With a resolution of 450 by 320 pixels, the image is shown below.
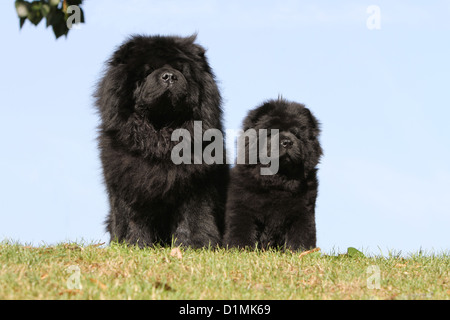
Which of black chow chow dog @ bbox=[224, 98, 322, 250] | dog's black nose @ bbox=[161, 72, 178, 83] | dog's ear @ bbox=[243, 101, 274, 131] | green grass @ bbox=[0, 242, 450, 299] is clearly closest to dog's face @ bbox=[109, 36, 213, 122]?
dog's black nose @ bbox=[161, 72, 178, 83]

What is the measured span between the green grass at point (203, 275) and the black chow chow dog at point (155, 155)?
0.33 meters

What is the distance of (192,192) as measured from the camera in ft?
18.3

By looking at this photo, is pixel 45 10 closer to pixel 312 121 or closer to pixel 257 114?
pixel 257 114

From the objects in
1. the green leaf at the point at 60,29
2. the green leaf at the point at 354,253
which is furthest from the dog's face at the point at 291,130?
the green leaf at the point at 60,29

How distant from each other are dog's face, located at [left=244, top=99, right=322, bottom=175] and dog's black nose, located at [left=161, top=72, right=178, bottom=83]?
0.97 metres

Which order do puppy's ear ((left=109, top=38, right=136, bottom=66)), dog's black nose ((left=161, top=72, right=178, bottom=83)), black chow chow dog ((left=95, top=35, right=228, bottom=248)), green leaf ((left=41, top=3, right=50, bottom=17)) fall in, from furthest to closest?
puppy's ear ((left=109, top=38, right=136, bottom=66))
black chow chow dog ((left=95, top=35, right=228, bottom=248))
dog's black nose ((left=161, top=72, right=178, bottom=83))
green leaf ((left=41, top=3, right=50, bottom=17))

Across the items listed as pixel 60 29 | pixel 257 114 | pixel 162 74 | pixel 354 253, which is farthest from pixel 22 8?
pixel 354 253

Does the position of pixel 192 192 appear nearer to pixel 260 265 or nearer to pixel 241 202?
pixel 241 202

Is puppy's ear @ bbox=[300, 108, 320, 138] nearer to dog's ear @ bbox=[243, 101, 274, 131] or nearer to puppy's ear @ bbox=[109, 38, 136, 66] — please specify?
dog's ear @ bbox=[243, 101, 274, 131]

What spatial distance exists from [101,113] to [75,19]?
2033 mm

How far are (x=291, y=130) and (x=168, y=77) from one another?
127 centimetres

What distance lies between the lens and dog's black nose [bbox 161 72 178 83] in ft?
17.1

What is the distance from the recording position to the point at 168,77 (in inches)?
206

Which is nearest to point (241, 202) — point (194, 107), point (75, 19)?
point (194, 107)
